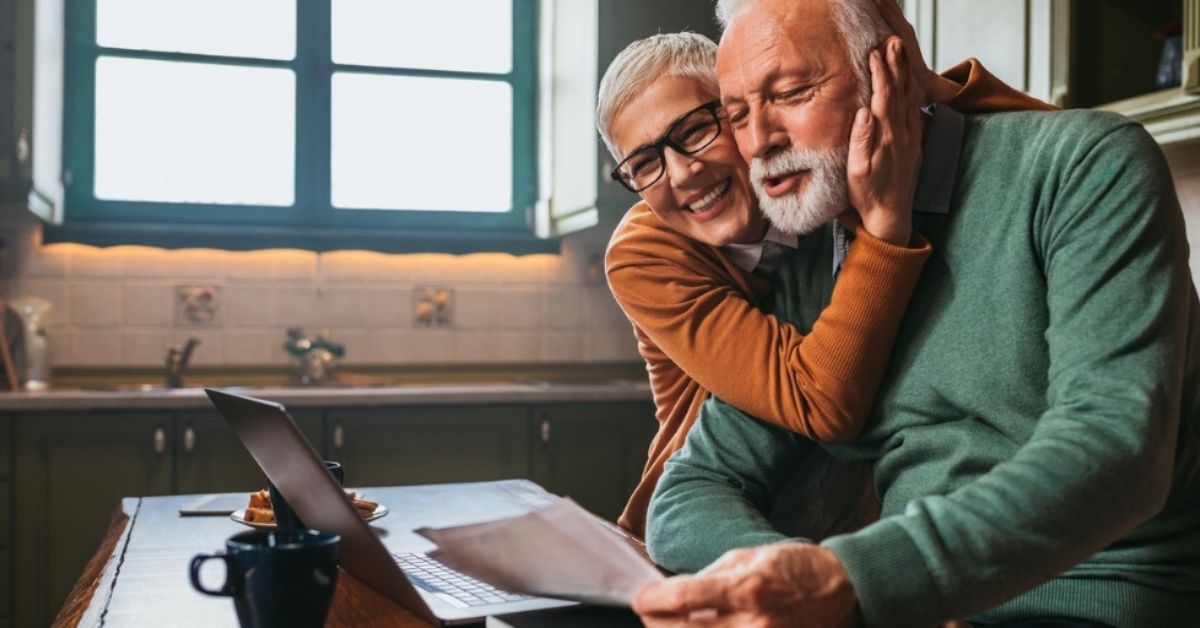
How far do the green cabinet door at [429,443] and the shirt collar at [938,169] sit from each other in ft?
8.02

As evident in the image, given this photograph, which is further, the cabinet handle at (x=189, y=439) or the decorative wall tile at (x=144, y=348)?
the decorative wall tile at (x=144, y=348)

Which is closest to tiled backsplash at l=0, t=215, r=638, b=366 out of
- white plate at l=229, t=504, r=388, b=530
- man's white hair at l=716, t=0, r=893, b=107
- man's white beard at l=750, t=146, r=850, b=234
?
white plate at l=229, t=504, r=388, b=530

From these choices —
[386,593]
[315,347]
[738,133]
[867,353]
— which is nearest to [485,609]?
[386,593]

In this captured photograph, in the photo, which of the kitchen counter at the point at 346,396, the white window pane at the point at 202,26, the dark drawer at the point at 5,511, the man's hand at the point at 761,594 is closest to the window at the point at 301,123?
the white window pane at the point at 202,26

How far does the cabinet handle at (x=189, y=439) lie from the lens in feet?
10.7

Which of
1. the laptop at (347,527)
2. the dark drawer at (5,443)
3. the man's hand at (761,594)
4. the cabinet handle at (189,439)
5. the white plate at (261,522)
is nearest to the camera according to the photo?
the man's hand at (761,594)

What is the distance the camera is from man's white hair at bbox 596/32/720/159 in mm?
1472

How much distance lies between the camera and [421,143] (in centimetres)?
416

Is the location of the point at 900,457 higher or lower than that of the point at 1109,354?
lower

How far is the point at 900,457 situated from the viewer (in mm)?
1235

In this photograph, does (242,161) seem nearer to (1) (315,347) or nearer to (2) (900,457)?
(1) (315,347)

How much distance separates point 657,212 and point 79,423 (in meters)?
2.34

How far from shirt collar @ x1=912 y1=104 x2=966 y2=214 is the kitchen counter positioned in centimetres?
239

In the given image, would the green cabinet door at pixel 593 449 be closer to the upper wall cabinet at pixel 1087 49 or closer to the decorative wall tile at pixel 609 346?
the decorative wall tile at pixel 609 346
